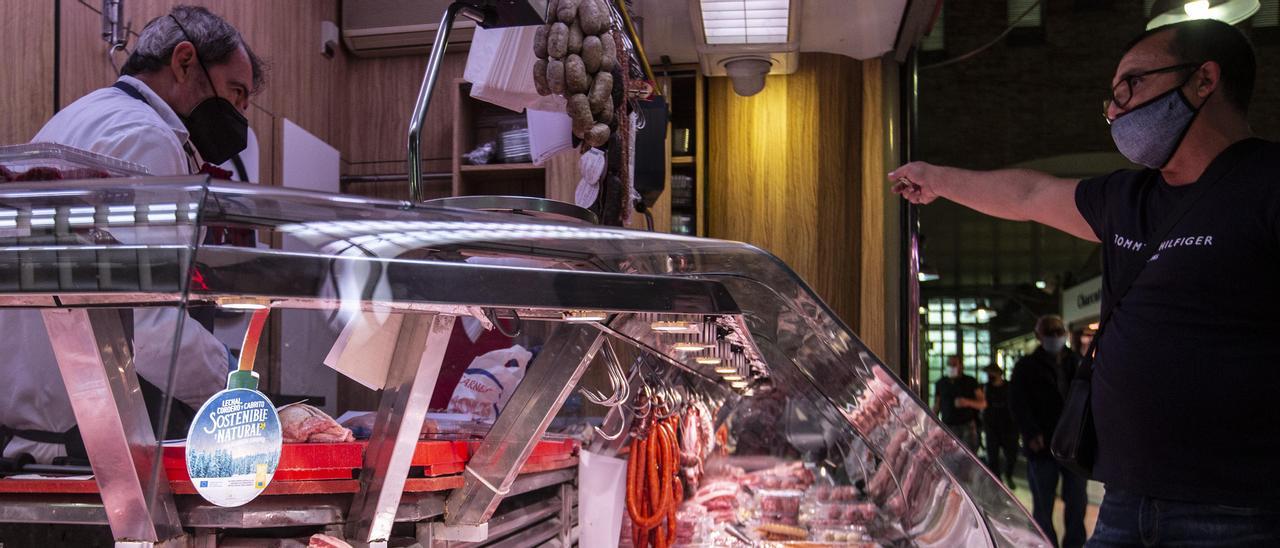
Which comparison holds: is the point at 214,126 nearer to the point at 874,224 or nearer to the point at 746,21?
the point at 746,21

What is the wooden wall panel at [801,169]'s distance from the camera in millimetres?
5398

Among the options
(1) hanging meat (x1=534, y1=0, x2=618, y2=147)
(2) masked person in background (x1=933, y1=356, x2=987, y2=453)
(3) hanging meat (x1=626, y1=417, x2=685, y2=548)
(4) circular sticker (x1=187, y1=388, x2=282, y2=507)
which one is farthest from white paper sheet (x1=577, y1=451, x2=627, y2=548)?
(2) masked person in background (x1=933, y1=356, x2=987, y2=453)

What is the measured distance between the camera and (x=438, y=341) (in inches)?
40.8

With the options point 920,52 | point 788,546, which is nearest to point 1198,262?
point 788,546

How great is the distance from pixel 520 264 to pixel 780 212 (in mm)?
4642

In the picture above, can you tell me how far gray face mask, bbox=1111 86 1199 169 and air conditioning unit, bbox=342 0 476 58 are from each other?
121 inches

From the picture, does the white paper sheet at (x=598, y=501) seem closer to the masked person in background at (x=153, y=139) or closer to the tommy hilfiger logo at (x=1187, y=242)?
the masked person in background at (x=153, y=139)

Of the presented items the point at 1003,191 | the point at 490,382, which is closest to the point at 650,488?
the point at 490,382

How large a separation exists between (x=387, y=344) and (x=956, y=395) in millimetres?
5122

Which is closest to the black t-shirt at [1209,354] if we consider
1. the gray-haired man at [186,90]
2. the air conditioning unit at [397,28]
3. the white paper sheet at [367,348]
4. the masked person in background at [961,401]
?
the white paper sheet at [367,348]

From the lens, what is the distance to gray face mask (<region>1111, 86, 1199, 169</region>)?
1844 mm

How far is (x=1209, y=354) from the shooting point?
165cm

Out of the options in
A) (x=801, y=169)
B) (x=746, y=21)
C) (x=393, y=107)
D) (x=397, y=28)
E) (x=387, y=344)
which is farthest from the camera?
(x=801, y=169)

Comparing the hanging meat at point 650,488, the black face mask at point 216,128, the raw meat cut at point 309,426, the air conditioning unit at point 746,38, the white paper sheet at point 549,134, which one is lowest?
the hanging meat at point 650,488
